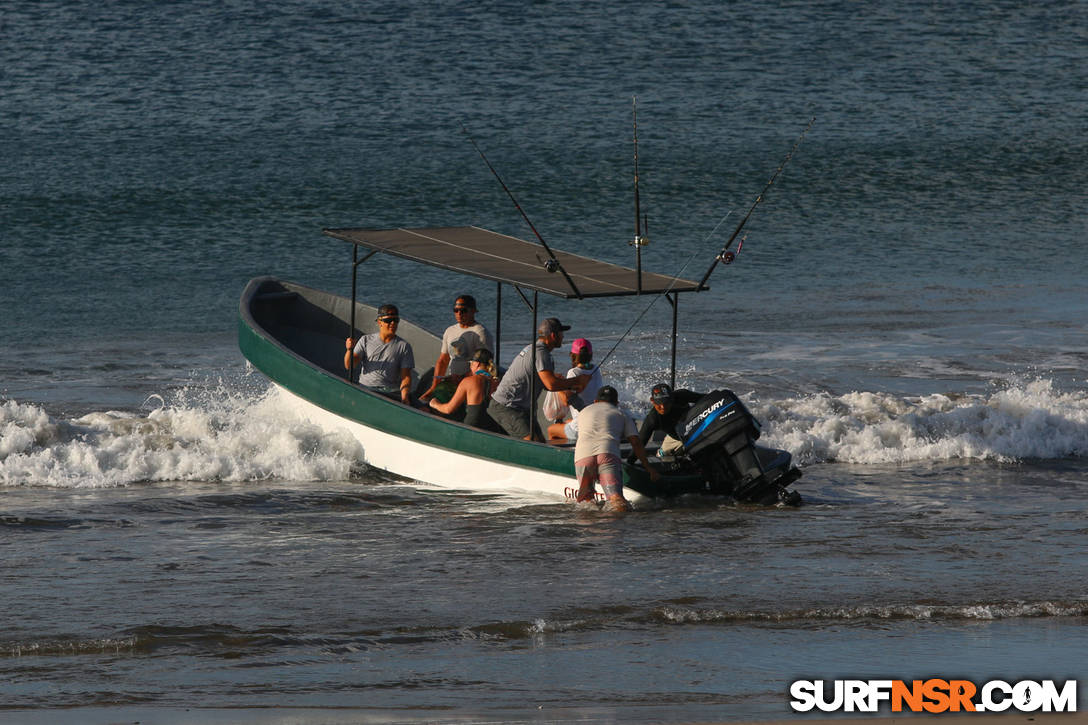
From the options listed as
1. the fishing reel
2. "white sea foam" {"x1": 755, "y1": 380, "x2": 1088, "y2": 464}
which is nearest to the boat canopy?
the fishing reel

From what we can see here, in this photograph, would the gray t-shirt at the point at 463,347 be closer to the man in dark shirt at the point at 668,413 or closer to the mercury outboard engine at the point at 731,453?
the man in dark shirt at the point at 668,413

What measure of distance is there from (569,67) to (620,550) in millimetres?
26681

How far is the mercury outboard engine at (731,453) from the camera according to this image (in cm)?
1084

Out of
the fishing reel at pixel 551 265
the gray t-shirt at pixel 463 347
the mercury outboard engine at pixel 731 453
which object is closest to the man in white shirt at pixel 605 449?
the mercury outboard engine at pixel 731 453

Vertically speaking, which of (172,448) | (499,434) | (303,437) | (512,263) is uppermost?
(512,263)

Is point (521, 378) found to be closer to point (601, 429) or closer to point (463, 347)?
point (463, 347)

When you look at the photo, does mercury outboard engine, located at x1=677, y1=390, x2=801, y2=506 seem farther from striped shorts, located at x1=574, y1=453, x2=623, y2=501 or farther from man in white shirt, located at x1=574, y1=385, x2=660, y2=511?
striped shorts, located at x1=574, y1=453, x2=623, y2=501

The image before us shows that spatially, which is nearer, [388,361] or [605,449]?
[605,449]

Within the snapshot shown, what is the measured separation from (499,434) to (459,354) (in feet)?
3.75

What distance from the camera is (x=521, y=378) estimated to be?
11.7m

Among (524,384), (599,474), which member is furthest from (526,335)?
(599,474)

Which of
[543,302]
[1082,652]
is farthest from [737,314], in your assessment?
[1082,652]

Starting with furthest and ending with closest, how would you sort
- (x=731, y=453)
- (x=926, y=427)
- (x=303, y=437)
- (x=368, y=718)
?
(x=926, y=427) < (x=303, y=437) < (x=731, y=453) < (x=368, y=718)

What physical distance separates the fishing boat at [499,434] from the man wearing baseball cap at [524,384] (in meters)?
0.28
